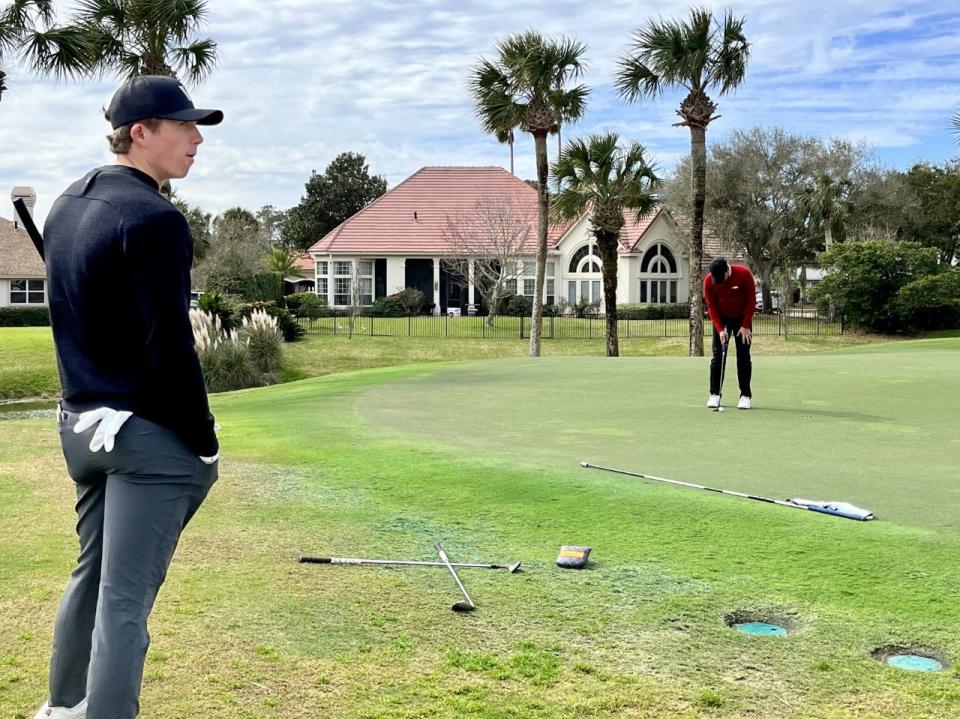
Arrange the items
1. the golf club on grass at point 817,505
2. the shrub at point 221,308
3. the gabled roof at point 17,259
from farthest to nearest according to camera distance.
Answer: the gabled roof at point 17,259
the shrub at point 221,308
the golf club on grass at point 817,505

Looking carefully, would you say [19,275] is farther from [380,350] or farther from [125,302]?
[125,302]

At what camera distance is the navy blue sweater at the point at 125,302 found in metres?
3.13

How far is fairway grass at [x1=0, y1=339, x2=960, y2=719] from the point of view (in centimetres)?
423

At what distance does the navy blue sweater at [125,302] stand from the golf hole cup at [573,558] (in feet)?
9.99

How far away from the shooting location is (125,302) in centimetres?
318

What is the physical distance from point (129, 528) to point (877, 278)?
156 ft

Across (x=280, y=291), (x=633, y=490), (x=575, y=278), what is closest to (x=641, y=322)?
(x=575, y=278)

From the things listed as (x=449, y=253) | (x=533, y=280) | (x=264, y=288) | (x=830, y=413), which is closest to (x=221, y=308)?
(x=264, y=288)

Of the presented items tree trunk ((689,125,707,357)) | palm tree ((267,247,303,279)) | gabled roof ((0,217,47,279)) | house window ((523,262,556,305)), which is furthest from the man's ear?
palm tree ((267,247,303,279))

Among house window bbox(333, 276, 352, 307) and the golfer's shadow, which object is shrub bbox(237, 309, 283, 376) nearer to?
the golfer's shadow

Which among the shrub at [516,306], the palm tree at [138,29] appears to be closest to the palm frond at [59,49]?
the palm tree at [138,29]

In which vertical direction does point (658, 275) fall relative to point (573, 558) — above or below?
Result: above

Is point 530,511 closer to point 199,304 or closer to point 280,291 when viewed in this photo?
point 199,304

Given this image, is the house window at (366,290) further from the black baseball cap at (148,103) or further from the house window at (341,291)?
the black baseball cap at (148,103)
